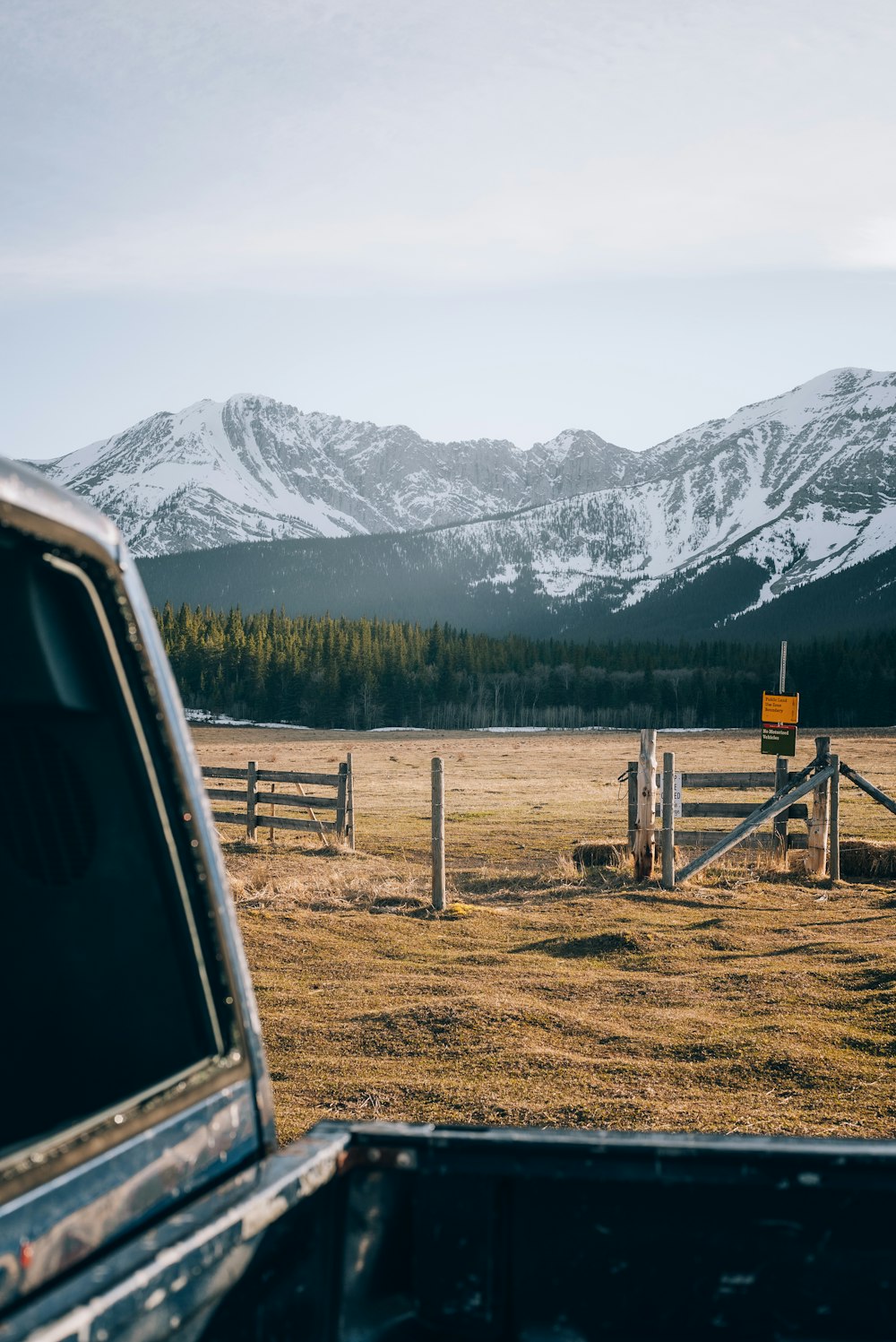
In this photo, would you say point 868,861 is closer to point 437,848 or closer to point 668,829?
point 668,829

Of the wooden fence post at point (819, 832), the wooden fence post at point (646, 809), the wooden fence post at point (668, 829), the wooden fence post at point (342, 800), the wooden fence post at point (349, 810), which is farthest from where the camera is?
the wooden fence post at point (349, 810)

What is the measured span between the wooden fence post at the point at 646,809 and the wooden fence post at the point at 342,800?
5.56 m

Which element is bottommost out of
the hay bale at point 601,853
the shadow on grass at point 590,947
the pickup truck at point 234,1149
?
the shadow on grass at point 590,947

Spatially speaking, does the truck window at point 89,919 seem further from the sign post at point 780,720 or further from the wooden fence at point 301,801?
the wooden fence at point 301,801

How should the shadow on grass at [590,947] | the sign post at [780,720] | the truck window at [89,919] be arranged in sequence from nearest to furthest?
1. the truck window at [89,919]
2. the shadow on grass at [590,947]
3. the sign post at [780,720]

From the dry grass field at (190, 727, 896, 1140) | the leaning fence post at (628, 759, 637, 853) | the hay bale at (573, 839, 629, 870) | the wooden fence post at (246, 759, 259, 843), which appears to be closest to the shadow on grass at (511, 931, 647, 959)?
the dry grass field at (190, 727, 896, 1140)

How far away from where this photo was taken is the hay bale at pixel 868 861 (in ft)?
50.2

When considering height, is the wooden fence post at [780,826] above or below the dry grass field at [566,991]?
above

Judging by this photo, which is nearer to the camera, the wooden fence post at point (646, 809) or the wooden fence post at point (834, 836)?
the wooden fence post at point (646, 809)

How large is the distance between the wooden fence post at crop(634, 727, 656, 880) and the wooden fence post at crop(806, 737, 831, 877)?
7.01ft

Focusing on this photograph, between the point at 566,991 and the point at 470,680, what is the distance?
366 ft

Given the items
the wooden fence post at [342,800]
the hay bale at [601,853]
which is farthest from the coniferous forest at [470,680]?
the hay bale at [601,853]

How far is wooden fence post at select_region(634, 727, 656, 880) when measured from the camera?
1409 cm

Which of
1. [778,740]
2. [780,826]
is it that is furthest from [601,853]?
[778,740]
